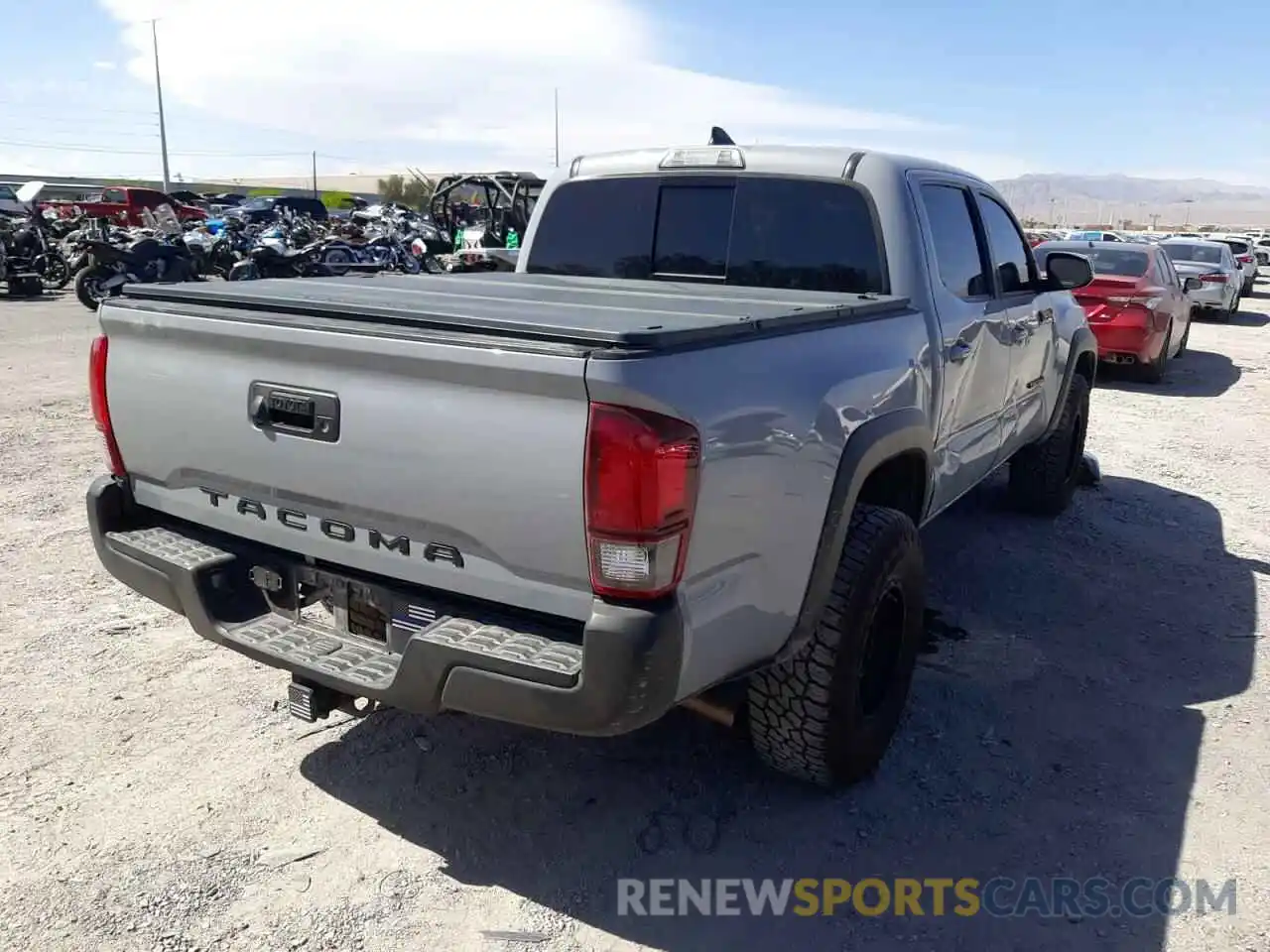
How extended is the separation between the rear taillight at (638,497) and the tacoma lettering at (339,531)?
437 mm

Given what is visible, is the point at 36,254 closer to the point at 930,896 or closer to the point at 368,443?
the point at 368,443

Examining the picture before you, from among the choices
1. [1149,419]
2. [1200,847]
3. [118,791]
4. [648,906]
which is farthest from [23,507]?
[1149,419]

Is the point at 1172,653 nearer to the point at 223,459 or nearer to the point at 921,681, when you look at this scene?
the point at 921,681

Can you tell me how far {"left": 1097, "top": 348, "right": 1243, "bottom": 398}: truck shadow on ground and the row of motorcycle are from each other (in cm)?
1084

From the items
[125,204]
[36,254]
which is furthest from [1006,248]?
[125,204]

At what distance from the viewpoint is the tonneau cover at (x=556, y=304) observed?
234 centimetres

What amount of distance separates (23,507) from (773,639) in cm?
494

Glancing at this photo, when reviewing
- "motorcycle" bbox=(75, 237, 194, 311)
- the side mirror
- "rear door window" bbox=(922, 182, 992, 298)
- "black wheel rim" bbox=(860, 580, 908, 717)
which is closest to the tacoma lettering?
"black wheel rim" bbox=(860, 580, 908, 717)

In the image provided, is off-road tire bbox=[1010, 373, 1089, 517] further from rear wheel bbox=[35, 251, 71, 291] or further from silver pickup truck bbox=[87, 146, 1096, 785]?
rear wheel bbox=[35, 251, 71, 291]

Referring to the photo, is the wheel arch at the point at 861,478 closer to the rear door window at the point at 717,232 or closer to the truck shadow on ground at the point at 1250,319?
the rear door window at the point at 717,232

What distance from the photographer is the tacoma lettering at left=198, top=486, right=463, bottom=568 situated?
2.50 meters

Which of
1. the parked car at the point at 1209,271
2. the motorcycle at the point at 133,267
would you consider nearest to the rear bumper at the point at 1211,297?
the parked car at the point at 1209,271

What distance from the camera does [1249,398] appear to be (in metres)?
10.7

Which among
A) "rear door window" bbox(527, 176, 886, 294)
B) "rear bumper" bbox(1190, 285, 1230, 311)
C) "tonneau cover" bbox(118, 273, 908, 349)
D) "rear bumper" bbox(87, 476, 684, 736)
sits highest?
"rear door window" bbox(527, 176, 886, 294)
